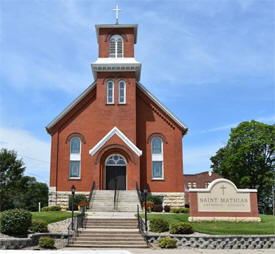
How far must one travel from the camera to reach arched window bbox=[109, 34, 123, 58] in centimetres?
3164

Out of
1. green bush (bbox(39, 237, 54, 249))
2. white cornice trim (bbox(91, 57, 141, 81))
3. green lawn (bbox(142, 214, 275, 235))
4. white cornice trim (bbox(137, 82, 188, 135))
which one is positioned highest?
white cornice trim (bbox(91, 57, 141, 81))

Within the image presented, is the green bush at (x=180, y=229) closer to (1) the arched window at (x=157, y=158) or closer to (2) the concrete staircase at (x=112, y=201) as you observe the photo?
(2) the concrete staircase at (x=112, y=201)

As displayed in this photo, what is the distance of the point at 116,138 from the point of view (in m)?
28.1

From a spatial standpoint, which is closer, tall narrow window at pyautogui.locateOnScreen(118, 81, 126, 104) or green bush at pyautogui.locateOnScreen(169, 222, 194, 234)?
green bush at pyautogui.locateOnScreen(169, 222, 194, 234)

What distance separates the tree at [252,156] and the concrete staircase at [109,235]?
2606 centimetres

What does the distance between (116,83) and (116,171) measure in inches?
304

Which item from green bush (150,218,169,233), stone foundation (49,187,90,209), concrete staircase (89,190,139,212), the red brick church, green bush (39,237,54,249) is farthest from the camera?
the red brick church

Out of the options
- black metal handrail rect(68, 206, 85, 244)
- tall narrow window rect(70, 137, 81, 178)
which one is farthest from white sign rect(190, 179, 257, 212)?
tall narrow window rect(70, 137, 81, 178)

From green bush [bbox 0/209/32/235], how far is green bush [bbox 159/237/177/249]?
247 inches

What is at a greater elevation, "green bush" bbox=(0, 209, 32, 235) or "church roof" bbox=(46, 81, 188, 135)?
"church roof" bbox=(46, 81, 188, 135)

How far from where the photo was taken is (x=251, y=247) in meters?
16.0

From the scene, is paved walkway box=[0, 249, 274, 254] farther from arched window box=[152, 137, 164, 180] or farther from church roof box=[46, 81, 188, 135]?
church roof box=[46, 81, 188, 135]

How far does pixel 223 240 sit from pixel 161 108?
16188 mm

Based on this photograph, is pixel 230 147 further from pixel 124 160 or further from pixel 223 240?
pixel 223 240
